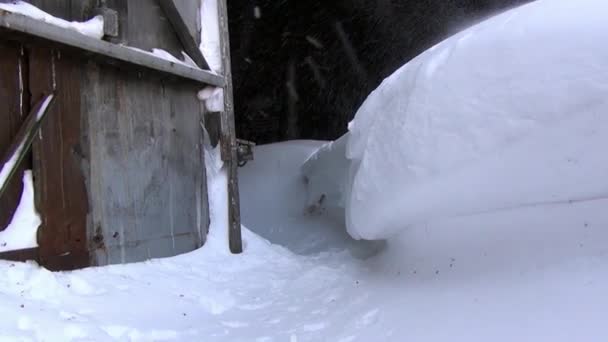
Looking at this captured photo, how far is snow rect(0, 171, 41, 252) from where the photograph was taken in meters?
2.54

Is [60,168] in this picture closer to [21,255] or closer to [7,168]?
[7,168]

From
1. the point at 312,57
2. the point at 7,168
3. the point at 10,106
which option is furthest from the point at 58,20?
the point at 312,57

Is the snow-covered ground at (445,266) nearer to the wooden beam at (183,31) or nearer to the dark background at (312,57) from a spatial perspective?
the wooden beam at (183,31)

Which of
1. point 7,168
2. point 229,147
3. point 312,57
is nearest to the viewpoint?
point 7,168

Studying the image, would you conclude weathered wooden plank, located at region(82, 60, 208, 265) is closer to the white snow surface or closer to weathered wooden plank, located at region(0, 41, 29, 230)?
the white snow surface

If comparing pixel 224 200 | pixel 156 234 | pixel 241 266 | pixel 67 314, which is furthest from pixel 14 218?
pixel 224 200

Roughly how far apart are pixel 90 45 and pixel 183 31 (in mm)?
1321

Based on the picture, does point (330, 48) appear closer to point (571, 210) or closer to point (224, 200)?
point (224, 200)

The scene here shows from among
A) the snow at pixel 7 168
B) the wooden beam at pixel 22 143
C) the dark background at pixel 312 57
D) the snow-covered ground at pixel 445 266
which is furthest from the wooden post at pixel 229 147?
the dark background at pixel 312 57

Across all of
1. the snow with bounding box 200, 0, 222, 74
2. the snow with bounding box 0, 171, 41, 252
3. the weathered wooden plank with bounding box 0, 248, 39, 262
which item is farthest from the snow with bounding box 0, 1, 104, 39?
the snow with bounding box 200, 0, 222, 74

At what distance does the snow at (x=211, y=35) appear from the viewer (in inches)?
185

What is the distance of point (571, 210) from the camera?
2.19 meters

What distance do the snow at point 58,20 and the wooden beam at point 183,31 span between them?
37.8 inches

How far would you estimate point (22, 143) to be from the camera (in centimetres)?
259
